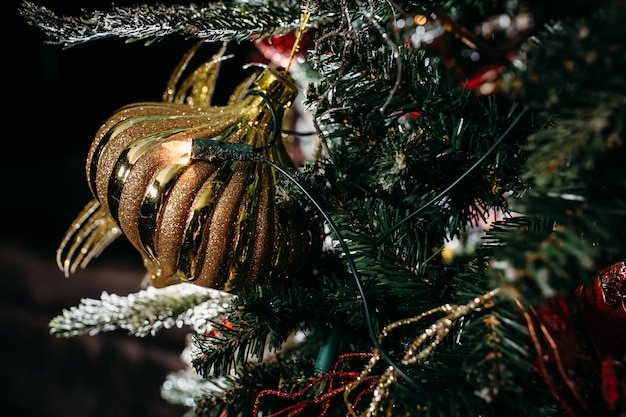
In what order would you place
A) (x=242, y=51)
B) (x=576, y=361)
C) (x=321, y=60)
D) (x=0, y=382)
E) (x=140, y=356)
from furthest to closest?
(x=242, y=51) → (x=0, y=382) → (x=140, y=356) → (x=321, y=60) → (x=576, y=361)

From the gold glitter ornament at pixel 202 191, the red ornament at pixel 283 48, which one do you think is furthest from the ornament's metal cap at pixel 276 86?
the red ornament at pixel 283 48

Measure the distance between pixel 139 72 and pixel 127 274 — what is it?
0.65 meters

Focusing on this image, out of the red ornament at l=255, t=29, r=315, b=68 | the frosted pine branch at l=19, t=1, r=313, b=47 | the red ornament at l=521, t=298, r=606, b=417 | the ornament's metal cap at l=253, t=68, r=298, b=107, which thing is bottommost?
the red ornament at l=521, t=298, r=606, b=417

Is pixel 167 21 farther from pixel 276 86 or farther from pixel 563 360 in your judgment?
pixel 563 360

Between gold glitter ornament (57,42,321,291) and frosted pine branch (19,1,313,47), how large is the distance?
52mm

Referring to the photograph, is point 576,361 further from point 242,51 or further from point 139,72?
point 139,72

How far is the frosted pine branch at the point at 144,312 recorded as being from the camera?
1.47 feet

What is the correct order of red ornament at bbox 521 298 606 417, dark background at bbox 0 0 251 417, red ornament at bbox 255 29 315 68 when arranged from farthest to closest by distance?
dark background at bbox 0 0 251 417 → red ornament at bbox 255 29 315 68 → red ornament at bbox 521 298 606 417

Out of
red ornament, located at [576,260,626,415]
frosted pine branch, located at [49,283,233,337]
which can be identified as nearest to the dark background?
frosted pine branch, located at [49,283,233,337]

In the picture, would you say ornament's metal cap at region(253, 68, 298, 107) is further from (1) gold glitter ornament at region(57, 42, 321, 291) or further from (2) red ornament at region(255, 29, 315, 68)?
(2) red ornament at region(255, 29, 315, 68)

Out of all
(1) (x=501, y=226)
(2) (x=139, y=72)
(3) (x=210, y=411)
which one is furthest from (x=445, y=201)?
(2) (x=139, y=72)

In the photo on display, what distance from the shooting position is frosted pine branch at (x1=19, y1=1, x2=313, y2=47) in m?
0.36

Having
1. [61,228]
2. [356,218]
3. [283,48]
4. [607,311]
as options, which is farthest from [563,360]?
[61,228]

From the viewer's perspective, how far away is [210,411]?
405mm
